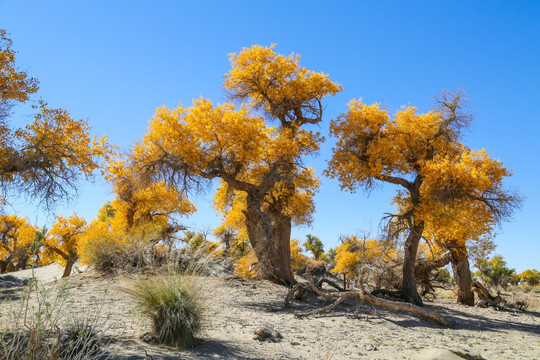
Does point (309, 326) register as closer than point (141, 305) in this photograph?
No

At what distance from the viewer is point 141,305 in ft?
22.1

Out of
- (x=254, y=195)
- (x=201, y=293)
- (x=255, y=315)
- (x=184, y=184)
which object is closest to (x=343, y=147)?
(x=254, y=195)

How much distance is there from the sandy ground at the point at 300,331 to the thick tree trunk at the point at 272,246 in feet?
6.79

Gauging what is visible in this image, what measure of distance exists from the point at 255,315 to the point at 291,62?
35.5ft

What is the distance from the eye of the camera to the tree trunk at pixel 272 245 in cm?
1596

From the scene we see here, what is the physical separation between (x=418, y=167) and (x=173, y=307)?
1239 centimetres

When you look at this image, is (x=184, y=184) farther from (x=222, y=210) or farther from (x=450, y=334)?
(x=450, y=334)

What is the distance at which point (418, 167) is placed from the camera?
53.3ft

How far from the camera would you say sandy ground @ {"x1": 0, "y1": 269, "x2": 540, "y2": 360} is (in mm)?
6605

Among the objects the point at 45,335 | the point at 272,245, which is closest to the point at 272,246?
the point at 272,245

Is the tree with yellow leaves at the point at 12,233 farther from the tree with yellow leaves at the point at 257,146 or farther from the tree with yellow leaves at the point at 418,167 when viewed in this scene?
the tree with yellow leaves at the point at 418,167

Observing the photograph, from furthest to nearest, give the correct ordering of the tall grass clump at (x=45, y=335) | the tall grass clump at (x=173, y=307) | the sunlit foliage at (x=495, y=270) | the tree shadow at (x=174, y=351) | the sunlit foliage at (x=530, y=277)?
the sunlit foliage at (x=530, y=277), the sunlit foliage at (x=495, y=270), the tall grass clump at (x=173, y=307), the tree shadow at (x=174, y=351), the tall grass clump at (x=45, y=335)

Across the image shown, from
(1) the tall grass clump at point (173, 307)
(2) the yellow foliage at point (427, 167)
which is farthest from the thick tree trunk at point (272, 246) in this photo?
(1) the tall grass clump at point (173, 307)

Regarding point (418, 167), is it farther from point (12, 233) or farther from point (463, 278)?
point (12, 233)
